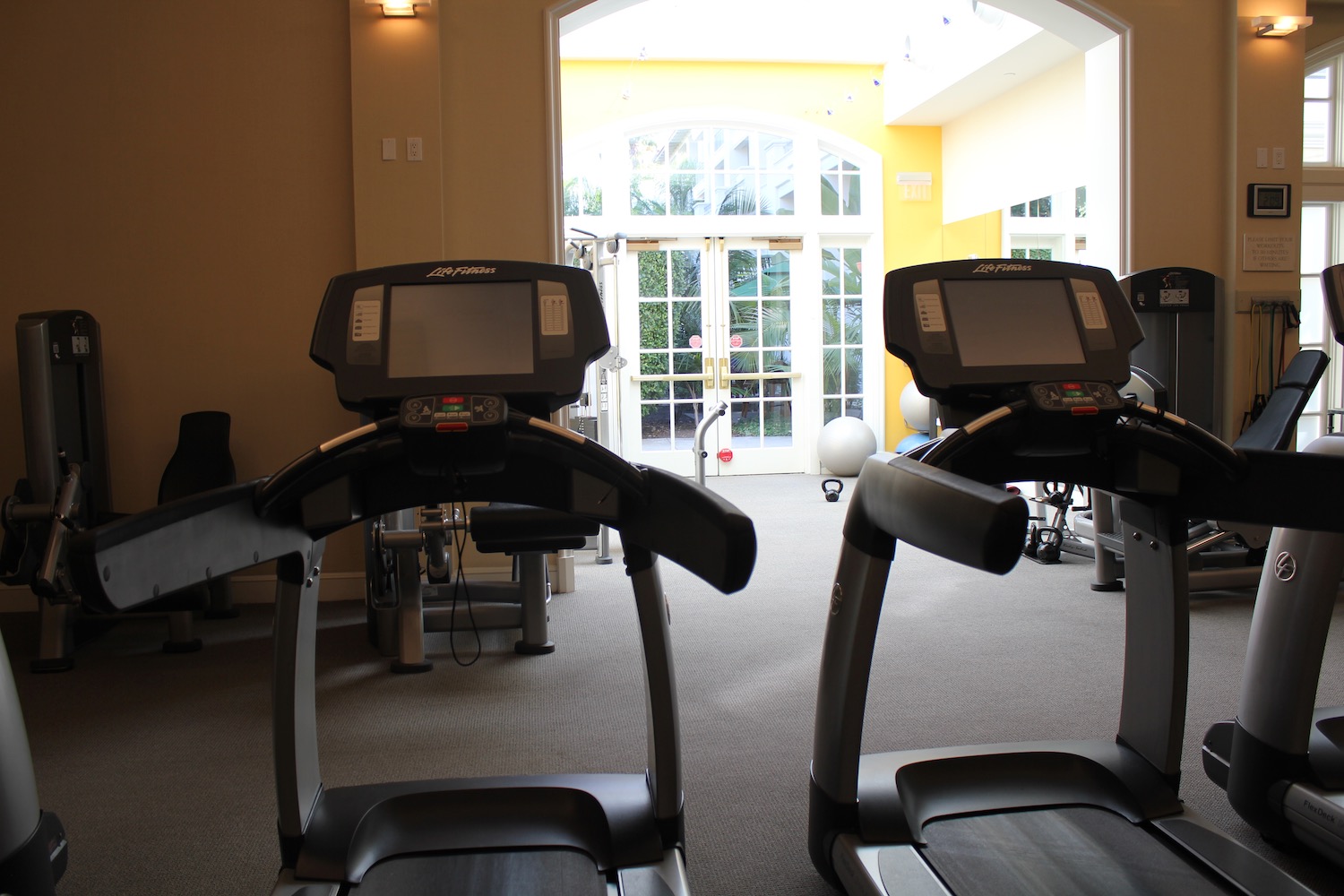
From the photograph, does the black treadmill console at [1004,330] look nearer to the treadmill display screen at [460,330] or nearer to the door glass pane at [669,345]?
the treadmill display screen at [460,330]

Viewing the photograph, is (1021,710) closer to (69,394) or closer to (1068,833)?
(1068,833)

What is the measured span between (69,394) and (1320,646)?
4075 millimetres

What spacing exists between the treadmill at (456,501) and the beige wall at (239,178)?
2548 mm

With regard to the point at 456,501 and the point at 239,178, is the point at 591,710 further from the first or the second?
the point at 239,178

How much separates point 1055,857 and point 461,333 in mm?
1384

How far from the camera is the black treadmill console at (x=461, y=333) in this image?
151 centimetres

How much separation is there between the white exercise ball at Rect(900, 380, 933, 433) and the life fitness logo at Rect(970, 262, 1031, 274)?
5.91m

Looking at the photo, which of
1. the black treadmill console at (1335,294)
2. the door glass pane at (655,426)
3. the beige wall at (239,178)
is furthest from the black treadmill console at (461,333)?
the door glass pane at (655,426)

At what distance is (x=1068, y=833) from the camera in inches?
67.4

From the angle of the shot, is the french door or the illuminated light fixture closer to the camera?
the illuminated light fixture

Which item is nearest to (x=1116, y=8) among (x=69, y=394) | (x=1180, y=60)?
(x=1180, y=60)

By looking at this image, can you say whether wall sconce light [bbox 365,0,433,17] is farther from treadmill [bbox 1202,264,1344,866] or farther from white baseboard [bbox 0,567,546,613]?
treadmill [bbox 1202,264,1344,866]

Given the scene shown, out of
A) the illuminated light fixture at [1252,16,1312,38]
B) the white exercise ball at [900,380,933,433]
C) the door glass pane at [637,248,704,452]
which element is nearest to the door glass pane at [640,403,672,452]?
the door glass pane at [637,248,704,452]

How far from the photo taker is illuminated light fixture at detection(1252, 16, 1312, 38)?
14.7ft
